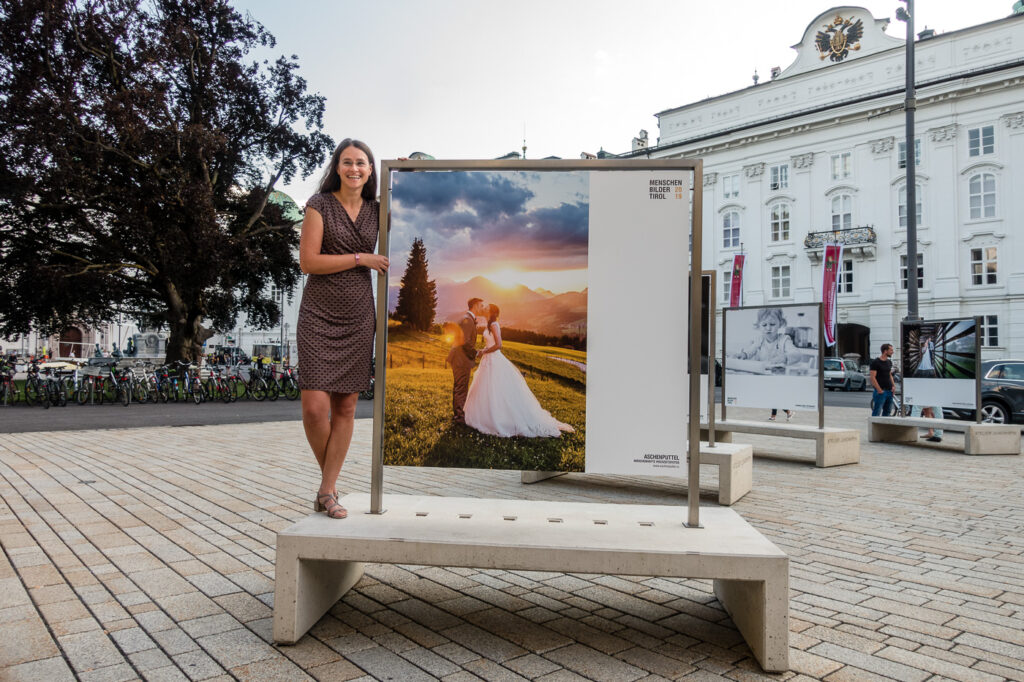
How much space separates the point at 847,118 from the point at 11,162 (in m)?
41.5

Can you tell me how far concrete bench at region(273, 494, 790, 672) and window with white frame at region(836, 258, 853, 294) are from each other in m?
46.1

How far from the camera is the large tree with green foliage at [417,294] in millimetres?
3711

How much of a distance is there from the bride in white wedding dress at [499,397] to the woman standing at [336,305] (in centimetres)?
54

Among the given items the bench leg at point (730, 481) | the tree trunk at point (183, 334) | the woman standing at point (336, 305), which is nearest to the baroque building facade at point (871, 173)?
the tree trunk at point (183, 334)

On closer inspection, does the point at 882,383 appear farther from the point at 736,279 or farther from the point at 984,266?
the point at 984,266

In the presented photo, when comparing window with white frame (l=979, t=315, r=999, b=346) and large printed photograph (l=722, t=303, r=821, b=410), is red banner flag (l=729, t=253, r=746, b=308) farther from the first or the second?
large printed photograph (l=722, t=303, r=821, b=410)

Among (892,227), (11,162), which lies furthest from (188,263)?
(892,227)

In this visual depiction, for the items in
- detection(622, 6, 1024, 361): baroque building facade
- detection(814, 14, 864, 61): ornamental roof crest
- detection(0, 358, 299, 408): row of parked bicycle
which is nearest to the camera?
detection(0, 358, 299, 408): row of parked bicycle

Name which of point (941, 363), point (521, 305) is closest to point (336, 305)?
point (521, 305)

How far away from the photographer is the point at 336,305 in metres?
3.66

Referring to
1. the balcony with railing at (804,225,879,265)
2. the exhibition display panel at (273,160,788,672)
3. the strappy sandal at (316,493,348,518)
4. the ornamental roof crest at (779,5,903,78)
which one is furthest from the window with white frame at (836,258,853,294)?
the strappy sandal at (316,493,348,518)

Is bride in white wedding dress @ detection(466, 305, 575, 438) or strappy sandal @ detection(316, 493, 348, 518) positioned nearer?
strappy sandal @ detection(316, 493, 348, 518)

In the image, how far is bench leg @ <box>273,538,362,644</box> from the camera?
312 cm

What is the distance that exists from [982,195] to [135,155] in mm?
39955
